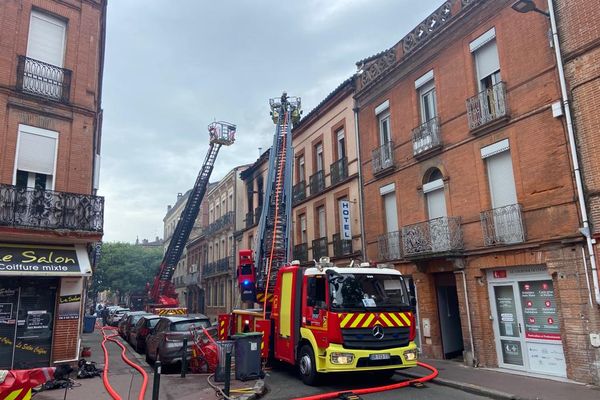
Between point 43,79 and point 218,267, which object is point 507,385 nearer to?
point 43,79

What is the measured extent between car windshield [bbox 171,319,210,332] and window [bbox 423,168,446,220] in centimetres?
828

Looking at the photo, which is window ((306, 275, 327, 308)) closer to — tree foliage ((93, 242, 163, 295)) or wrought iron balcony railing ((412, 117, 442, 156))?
wrought iron balcony railing ((412, 117, 442, 156))

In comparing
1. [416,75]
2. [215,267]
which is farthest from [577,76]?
[215,267]

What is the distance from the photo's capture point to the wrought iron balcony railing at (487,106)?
11945 millimetres

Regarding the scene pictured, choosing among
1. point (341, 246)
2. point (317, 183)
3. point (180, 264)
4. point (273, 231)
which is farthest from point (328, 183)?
point (180, 264)

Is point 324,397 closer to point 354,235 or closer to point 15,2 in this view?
point 354,235

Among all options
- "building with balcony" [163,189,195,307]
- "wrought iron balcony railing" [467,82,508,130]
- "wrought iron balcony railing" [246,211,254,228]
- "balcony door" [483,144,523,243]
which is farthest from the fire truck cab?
"building with balcony" [163,189,195,307]

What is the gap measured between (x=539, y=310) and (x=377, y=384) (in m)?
4.68

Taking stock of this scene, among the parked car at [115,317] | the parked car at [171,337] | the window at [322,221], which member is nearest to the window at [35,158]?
the parked car at [171,337]

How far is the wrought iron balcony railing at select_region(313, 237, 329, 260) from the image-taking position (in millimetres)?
20531

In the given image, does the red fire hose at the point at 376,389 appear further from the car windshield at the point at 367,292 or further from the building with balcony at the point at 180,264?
the building with balcony at the point at 180,264

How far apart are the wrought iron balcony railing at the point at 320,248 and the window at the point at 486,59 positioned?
10283mm

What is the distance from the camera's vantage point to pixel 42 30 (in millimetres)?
13375

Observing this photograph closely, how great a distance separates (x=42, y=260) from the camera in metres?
11.4
